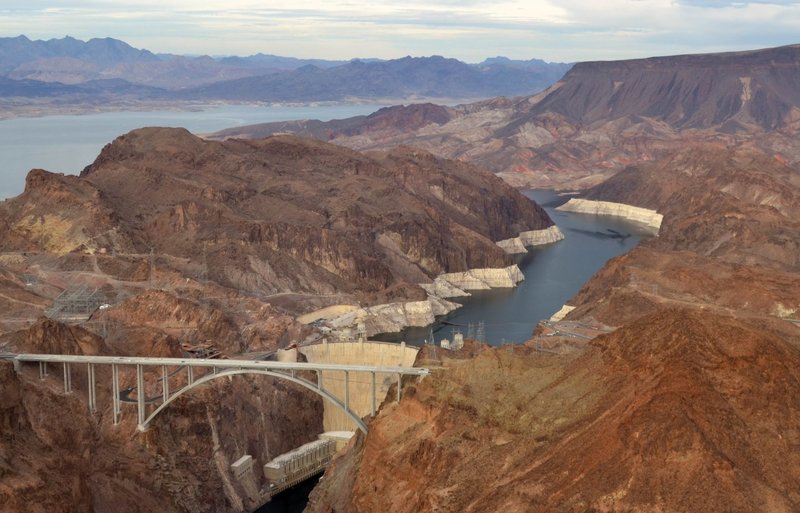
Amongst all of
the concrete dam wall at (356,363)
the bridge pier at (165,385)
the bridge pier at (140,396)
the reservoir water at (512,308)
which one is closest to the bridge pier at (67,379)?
the bridge pier at (140,396)

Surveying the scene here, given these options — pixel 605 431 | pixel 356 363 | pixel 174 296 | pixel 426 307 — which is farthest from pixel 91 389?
pixel 426 307

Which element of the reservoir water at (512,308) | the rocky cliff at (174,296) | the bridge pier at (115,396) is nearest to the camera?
the rocky cliff at (174,296)

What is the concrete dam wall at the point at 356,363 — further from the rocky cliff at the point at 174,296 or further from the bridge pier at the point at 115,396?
the bridge pier at the point at 115,396

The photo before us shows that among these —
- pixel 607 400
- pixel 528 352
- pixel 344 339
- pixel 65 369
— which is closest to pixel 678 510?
pixel 607 400

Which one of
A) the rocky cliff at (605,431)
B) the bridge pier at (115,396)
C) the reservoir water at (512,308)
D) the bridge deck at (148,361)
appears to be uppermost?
the rocky cliff at (605,431)

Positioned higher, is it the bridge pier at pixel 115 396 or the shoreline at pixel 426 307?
the bridge pier at pixel 115 396

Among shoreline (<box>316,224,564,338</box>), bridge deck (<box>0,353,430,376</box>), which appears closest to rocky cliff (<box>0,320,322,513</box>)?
bridge deck (<box>0,353,430,376</box>)

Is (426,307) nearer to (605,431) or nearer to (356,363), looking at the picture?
(356,363)

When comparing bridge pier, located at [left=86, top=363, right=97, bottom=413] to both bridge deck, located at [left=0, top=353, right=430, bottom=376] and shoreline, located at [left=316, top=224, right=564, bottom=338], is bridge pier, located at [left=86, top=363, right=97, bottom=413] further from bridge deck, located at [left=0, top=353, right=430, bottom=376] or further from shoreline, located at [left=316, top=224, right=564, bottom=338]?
shoreline, located at [left=316, top=224, right=564, bottom=338]

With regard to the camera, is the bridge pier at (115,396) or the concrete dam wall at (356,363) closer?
the bridge pier at (115,396)

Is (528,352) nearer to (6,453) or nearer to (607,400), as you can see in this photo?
(607,400)
